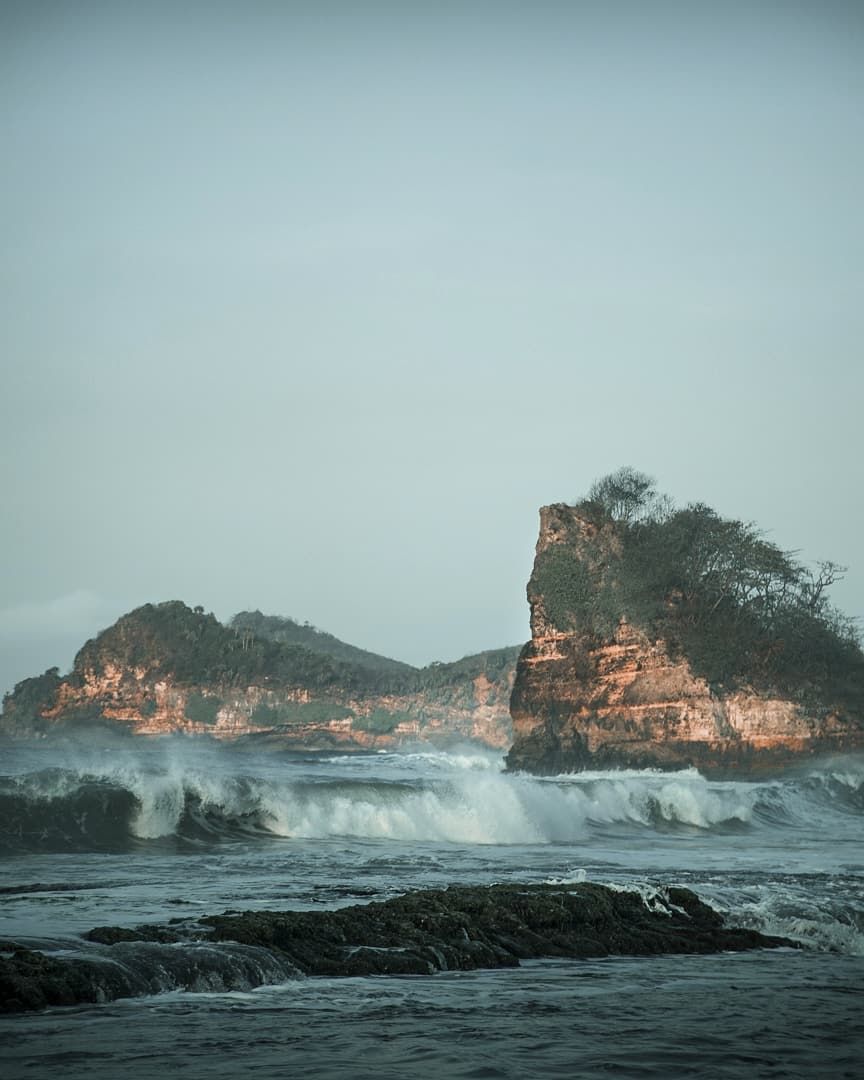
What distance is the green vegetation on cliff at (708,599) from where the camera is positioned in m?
60.9

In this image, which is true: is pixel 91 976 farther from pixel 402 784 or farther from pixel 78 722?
pixel 78 722

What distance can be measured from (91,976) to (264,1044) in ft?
7.10

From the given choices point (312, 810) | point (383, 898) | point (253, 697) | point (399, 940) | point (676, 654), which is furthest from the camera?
point (253, 697)

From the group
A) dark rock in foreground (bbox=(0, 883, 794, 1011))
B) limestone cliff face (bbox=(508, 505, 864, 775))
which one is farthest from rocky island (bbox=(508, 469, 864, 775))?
dark rock in foreground (bbox=(0, 883, 794, 1011))

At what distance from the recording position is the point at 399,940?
11.4 m

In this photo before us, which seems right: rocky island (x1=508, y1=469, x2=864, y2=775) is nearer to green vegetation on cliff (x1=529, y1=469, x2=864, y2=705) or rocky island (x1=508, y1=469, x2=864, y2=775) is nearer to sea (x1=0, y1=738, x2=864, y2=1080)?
green vegetation on cliff (x1=529, y1=469, x2=864, y2=705)

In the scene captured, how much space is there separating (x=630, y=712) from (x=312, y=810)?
36.0 m

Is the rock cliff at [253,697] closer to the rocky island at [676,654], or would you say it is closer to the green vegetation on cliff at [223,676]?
the green vegetation on cliff at [223,676]

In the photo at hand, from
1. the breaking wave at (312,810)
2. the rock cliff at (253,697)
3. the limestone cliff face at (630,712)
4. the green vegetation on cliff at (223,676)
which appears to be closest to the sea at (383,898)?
the breaking wave at (312,810)

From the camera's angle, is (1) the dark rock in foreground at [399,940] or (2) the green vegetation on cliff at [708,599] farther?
(2) the green vegetation on cliff at [708,599]

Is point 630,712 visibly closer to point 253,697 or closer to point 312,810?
point 312,810

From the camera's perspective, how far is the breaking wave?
24.2 metres

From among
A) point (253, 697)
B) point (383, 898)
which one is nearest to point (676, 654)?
point (383, 898)

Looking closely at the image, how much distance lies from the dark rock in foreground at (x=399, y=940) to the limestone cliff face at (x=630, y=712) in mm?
A: 45175
